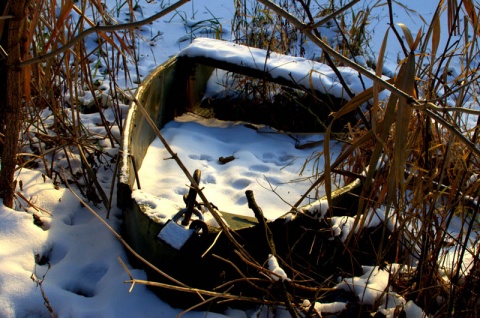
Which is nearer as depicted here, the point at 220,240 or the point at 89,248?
the point at 220,240

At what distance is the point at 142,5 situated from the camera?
5645 millimetres

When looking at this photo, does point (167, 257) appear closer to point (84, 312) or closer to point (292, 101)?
point (84, 312)

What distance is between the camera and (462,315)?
1.71 meters

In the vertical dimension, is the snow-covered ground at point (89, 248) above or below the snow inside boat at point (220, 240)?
below

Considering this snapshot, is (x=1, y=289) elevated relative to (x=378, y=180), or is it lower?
lower

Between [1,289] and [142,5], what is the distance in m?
4.29

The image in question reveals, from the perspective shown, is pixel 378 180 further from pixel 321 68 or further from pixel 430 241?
pixel 321 68

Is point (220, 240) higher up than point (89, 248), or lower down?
higher up

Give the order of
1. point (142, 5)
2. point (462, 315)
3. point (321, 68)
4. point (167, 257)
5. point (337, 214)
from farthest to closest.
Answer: point (142, 5), point (321, 68), point (337, 214), point (167, 257), point (462, 315)

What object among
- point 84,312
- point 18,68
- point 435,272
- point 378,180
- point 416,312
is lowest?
point 84,312

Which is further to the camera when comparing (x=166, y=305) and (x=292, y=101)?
(x=292, y=101)

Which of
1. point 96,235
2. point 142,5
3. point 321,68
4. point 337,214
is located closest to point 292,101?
point 321,68

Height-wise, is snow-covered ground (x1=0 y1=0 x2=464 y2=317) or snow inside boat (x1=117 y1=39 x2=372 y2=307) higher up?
snow inside boat (x1=117 y1=39 x2=372 y2=307)

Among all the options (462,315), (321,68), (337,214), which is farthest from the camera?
(321,68)
